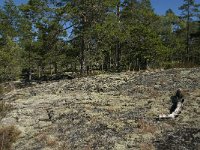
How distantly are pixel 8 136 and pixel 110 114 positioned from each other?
3.71 m

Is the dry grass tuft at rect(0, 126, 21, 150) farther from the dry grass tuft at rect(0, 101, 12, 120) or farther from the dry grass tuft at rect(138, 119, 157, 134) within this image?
the dry grass tuft at rect(138, 119, 157, 134)

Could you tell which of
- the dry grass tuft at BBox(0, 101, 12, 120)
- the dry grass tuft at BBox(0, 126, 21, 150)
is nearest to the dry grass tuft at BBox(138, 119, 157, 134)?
the dry grass tuft at BBox(0, 126, 21, 150)

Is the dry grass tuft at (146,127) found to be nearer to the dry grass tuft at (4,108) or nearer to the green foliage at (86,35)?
the dry grass tuft at (4,108)

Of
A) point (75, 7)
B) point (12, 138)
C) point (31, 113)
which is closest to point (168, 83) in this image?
point (31, 113)

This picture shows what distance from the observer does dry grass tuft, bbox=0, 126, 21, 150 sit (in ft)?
35.4

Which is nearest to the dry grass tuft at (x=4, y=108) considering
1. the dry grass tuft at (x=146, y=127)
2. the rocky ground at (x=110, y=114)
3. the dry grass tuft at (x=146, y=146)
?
the rocky ground at (x=110, y=114)

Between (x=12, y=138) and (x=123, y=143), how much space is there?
3.98m

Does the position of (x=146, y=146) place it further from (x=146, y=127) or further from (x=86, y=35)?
(x=86, y=35)

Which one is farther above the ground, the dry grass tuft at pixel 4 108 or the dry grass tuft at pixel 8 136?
the dry grass tuft at pixel 4 108

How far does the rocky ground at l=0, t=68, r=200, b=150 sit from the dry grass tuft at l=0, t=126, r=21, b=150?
0.68 ft

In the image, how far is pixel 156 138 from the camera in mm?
9852

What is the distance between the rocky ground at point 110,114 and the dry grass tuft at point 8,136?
0.68 feet

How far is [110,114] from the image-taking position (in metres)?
12.1

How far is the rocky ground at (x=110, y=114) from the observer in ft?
32.8
